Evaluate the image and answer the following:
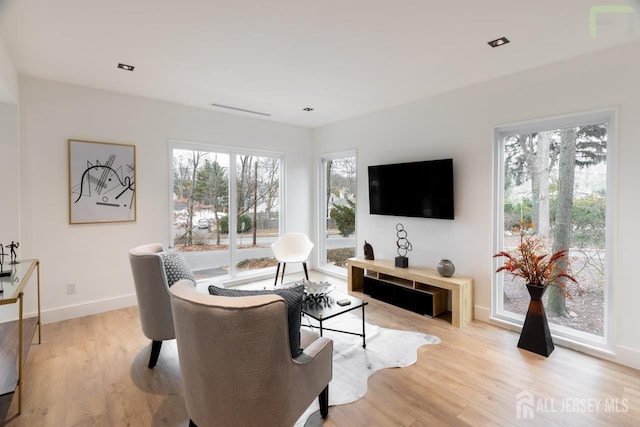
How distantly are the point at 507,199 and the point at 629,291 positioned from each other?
48.8 inches

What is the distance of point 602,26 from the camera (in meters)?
2.27

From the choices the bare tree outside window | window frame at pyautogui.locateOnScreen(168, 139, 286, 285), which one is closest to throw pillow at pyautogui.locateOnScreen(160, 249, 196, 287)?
window frame at pyautogui.locateOnScreen(168, 139, 286, 285)

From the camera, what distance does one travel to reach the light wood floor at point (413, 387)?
6.43 feet

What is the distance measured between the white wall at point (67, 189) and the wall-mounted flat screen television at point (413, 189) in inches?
98.8

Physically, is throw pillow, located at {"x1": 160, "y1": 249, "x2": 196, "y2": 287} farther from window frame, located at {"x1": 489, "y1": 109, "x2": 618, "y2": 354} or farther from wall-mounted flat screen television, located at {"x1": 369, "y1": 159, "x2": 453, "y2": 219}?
window frame, located at {"x1": 489, "y1": 109, "x2": 618, "y2": 354}

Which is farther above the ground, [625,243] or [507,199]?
[507,199]

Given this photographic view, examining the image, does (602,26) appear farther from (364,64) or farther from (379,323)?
(379,323)

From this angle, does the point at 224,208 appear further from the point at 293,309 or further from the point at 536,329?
the point at 536,329

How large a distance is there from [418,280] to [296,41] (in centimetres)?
279

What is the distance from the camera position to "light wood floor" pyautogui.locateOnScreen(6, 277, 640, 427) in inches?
77.2

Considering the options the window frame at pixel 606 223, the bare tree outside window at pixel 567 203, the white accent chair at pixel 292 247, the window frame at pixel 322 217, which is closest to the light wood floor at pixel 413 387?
the window frame at pixel 606 223

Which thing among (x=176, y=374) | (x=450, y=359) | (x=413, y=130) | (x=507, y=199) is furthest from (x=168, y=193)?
(x=507, y=199)

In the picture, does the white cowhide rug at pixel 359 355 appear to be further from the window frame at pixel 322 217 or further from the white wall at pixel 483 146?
the window frame at pixel 322 217

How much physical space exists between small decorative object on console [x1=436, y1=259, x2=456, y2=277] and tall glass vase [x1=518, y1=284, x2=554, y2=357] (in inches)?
30.5
